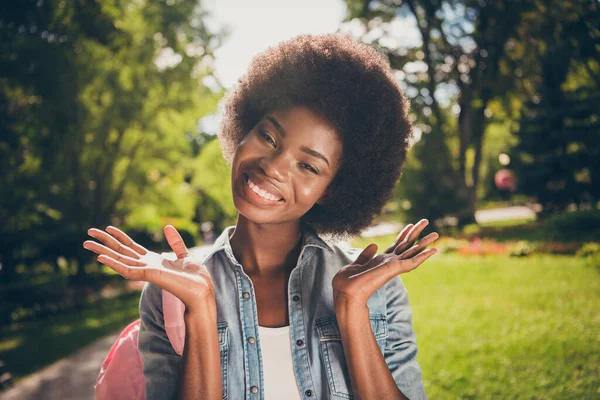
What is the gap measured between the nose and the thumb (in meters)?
0.48

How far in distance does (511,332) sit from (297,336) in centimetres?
459

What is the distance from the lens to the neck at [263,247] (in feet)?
6.68

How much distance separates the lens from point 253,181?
72.4 inches

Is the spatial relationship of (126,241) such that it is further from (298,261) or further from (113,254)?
(298,261)

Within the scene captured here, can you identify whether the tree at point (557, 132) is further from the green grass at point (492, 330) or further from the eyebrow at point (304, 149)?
the eyebrow at point (304, 149)

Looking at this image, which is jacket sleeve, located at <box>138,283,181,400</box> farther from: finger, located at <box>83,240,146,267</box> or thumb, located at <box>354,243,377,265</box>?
thumb, located at <box>354,243,377,265</box>

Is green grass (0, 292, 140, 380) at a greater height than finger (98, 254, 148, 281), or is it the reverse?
finger (98, 254, 148, 281)

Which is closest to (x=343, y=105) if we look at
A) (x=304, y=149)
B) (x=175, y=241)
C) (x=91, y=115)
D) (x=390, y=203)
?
(x=304, y=149)

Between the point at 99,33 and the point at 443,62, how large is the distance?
56.4ft

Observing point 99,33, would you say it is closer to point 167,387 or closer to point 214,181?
point 167,387

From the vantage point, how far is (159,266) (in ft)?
4.90

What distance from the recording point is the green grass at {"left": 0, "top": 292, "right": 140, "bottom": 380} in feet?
20.0

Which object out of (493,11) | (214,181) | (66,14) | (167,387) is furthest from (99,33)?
(493,11)

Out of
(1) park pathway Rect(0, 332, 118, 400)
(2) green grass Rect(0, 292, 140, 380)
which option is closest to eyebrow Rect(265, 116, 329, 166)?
(1) park pathway Rect(0, 332, 118, 400)
